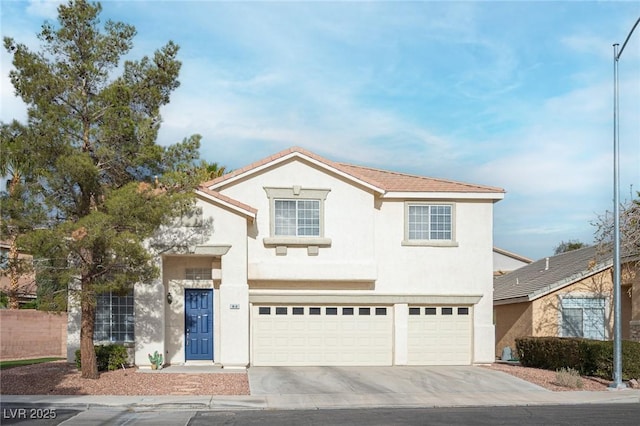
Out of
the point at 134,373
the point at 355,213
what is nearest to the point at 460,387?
the point at 355,213

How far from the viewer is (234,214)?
2255 centimetres

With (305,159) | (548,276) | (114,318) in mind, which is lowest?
(114,318)

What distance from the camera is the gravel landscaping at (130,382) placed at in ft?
59.3

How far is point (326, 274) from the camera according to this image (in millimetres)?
23812

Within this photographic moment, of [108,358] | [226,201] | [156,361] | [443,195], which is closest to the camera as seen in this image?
[108,358]

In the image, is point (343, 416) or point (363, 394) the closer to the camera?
point (343, 416)

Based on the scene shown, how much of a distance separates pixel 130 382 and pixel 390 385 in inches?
271

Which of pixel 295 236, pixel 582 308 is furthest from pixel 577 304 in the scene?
pixel 295 236

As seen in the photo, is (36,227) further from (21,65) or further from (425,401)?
(425,401)

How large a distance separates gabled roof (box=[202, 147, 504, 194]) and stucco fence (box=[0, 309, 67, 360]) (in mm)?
9986

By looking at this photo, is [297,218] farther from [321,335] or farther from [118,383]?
[118,383]

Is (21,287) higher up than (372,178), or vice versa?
(372,178)

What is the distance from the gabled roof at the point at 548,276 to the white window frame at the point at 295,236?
7.90m

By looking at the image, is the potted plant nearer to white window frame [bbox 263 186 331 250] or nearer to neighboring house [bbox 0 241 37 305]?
white window frame [bbox 263 186 331 250]
